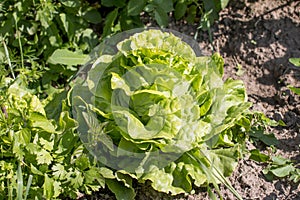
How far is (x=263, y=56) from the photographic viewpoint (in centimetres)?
326

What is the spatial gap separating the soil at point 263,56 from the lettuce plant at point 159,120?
243 mm

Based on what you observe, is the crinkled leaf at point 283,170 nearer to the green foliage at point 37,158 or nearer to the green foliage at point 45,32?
the green foliage at point 37,158

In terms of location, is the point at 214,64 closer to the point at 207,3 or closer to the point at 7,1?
the point at 207,3

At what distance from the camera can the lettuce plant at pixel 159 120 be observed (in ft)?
8.29

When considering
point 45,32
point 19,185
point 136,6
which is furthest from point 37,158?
point 136,6

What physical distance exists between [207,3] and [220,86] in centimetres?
56

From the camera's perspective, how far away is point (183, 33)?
11.0ft

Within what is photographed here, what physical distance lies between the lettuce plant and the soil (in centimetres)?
24

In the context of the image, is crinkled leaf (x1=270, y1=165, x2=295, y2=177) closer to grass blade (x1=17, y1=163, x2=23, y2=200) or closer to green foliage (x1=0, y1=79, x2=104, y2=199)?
green foliage (x1=0, y1=79, x2=104, y2=199)

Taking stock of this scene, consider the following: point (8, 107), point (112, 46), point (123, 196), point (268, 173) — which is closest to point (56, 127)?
point (8, 107)

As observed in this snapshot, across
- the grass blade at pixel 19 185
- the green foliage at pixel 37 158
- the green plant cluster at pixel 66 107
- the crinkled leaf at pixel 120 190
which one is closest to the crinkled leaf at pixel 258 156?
the green plant cluster at pixel 66 107

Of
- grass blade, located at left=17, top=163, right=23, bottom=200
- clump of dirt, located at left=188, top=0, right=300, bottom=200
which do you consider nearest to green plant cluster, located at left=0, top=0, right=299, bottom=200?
grass blade, located at left=17, top=163, right=23, bottom=200

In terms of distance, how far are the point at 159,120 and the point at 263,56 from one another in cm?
99

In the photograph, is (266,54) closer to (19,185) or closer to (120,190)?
(120,190)
